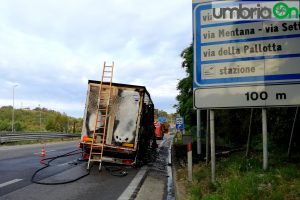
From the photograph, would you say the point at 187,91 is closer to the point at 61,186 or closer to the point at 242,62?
the point at 61,186

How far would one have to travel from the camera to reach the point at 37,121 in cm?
11181

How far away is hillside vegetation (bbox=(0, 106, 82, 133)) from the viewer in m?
81.5

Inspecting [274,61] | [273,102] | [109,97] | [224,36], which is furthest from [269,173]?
[109,97]

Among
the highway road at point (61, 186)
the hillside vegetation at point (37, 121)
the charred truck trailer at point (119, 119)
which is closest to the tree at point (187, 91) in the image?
the charred truck trailer at point (119, 119)

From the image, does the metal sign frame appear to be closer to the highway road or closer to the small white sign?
the small white sign

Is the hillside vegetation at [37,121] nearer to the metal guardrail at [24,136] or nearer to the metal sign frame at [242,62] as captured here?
the metal guardrail at [24,136]

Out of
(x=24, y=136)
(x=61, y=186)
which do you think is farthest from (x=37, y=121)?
(x=61, y=186)

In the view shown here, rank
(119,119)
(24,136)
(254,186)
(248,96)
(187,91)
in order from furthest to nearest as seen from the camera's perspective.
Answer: (24,136), (187,91), (119,119), (248,96), (254,186)

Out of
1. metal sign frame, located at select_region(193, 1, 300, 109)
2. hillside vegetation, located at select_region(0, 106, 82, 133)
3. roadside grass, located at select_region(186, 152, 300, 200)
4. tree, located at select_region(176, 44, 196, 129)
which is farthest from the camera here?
hillside vegetation, located at select_region(0, 106, 82, 133)

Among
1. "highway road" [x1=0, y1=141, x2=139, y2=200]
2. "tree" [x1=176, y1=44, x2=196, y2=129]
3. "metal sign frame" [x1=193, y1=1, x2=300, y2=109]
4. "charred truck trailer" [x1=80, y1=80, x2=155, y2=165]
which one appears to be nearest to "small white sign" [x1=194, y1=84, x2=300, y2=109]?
"metal sign frame" [x1=193, y1=1, x2=300, y2=109]

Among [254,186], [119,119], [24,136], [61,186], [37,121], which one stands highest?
[37,121]

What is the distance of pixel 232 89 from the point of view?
9.52 metres

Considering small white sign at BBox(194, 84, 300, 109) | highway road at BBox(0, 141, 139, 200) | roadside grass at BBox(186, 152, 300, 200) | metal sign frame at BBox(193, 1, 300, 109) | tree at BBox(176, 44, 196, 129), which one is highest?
tree at BBox(176, 44, 196, 129)

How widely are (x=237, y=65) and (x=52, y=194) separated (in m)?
5.12
